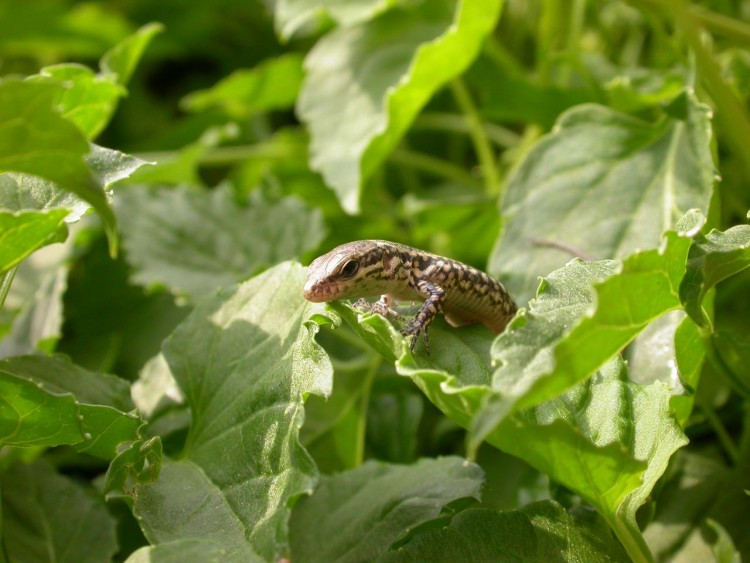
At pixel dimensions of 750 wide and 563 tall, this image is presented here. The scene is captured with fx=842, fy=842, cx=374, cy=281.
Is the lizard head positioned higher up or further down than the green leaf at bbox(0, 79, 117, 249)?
further down

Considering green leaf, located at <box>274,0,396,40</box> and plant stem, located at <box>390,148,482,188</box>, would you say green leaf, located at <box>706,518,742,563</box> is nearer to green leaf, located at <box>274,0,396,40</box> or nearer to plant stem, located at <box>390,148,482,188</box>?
green leaf, located at <box>274,0,396,40</box>

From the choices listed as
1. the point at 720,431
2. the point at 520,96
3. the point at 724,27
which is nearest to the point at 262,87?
the point at 520,96

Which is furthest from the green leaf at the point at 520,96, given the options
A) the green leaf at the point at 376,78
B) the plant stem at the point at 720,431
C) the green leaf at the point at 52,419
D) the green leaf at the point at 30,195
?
the green leaf at the point at 52,419

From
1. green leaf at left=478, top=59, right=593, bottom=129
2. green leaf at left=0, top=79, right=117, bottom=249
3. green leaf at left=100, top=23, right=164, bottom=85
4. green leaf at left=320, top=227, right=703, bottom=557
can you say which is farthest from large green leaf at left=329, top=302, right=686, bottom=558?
green leaf at left=478, top=59, right=593, bottom=129

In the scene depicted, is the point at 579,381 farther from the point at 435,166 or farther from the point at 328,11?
the point at 435,166

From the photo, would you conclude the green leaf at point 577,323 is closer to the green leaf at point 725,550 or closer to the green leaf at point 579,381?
the green leaf at point 579,381
